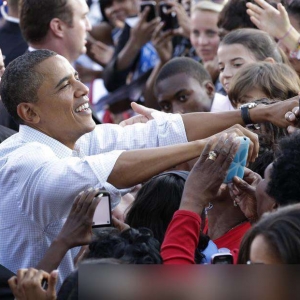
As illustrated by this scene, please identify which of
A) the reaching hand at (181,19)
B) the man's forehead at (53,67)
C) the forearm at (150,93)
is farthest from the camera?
the reaching hand at (181,19)

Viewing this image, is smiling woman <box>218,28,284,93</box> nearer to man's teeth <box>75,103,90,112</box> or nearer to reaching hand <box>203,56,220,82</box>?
reaching hand <box>203,56,220,82</box>

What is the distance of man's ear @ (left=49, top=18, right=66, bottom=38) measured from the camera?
6.45m

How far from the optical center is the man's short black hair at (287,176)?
11.7ft

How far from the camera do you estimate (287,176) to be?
11.8 feet

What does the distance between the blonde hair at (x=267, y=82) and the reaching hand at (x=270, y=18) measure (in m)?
0.70

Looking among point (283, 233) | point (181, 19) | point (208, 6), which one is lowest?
point (181, 19)

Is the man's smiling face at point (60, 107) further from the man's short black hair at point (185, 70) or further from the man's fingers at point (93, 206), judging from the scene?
the man's short black hair at point (185, 70)

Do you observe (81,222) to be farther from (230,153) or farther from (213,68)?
(213,68)

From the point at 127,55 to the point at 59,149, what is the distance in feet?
12.2

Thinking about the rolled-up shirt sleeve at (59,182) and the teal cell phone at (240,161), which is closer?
the teal cell phone at (240,161)

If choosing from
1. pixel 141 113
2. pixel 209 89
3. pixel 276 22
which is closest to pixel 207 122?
pixel 141 113

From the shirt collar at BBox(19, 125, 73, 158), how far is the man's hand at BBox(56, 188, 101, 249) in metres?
0.53

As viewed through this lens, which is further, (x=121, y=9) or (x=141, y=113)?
(x=121, y=9)

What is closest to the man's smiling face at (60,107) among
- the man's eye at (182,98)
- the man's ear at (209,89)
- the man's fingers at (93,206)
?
the man's fingers at (93,206)
